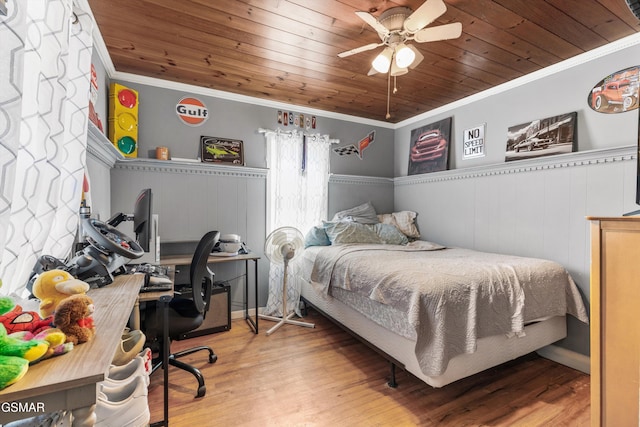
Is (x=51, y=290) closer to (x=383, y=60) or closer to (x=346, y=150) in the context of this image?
(x=383, y=60)

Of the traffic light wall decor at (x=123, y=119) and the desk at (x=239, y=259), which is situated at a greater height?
the traffic light wall decor at (x=123, y=119)

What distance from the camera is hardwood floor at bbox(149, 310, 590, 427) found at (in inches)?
63.9

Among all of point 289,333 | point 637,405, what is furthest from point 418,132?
point 637,405

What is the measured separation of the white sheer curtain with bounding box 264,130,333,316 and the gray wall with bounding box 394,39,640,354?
4.57 feet

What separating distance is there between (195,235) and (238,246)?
0.49m

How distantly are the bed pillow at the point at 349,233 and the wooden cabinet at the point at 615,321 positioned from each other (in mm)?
1984

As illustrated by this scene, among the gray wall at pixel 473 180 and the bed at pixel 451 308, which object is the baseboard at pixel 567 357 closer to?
the gray wall at pixel 473 180

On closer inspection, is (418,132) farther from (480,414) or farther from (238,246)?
(480,414)

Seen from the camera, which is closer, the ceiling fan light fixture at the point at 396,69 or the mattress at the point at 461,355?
the mattress at the point at 461,355

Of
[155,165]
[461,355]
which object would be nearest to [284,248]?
[155,165]

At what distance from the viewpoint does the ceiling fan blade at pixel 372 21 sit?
1.60 m

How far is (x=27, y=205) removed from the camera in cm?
97

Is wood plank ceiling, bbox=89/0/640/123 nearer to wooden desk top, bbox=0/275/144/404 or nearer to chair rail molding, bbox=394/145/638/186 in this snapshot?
chair rail molding, bbox=394/145/638/186

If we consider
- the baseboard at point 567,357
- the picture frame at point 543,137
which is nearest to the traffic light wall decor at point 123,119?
the picture frame at point 543,137
